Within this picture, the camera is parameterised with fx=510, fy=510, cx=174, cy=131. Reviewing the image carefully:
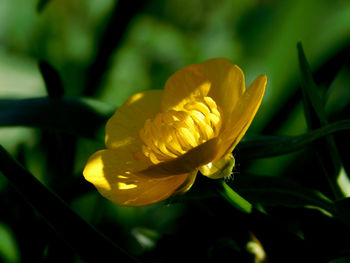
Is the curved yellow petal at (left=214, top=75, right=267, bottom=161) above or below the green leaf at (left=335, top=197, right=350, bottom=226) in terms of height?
above

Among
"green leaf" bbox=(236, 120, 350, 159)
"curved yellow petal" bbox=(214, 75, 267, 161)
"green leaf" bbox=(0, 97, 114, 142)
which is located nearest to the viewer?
"curved yellow petal" bbox=(214, 75, 267, 161)

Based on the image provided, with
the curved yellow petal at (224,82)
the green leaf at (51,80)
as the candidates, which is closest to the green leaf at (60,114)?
the green leaf at (51,80)

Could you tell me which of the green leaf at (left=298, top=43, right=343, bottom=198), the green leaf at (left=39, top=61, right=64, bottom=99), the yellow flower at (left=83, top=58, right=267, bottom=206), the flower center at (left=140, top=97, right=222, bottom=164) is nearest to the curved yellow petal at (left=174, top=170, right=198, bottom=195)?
the yellow flower at (left=83, top=58, right=267, bottom=206)

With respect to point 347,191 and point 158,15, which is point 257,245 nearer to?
point 347,191

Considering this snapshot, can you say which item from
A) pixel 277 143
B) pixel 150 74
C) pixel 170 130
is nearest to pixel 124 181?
pixel 170 130

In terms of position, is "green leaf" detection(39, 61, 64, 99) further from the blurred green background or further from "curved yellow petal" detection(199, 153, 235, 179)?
"curved yellow petal" detection(199, 153, 235, 179)

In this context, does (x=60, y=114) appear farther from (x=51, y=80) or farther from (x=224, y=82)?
(x=224, y=82)
